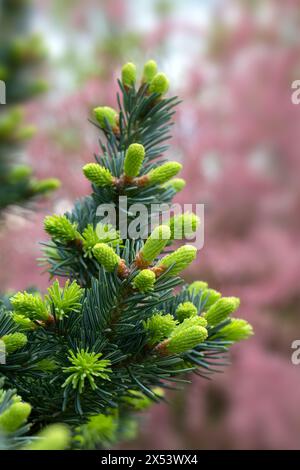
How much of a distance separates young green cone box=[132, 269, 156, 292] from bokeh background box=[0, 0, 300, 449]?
5.45 feet

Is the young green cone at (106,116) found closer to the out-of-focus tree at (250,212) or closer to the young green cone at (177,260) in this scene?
the young green cone at (177,260)

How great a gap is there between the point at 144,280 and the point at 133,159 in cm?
15

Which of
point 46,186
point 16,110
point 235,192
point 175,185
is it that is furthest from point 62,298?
point 235,192

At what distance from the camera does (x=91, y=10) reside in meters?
4.91

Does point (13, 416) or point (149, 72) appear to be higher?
point (149, 72)

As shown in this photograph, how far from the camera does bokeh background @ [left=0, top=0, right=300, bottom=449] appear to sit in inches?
99.0

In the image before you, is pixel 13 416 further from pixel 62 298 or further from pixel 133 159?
pixel 133 159

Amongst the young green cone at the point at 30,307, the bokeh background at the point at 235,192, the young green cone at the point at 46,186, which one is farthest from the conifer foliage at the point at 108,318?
the bokeh background at the point at 235,192

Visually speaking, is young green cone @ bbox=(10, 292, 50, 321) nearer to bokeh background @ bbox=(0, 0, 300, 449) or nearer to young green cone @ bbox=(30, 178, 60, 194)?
young green cone @ bbox=(30, 178, 60, 194)

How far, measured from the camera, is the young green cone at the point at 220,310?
590 mm

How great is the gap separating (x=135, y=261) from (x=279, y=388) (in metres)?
2.24

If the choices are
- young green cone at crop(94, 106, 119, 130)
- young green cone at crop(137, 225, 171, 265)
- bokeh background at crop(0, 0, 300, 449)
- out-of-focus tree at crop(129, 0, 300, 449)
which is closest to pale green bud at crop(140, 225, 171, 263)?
young green cone at crop(137, 225, 171, 265)

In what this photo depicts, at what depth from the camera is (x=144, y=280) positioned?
49 cm

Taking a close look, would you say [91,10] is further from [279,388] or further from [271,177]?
[279,388]
